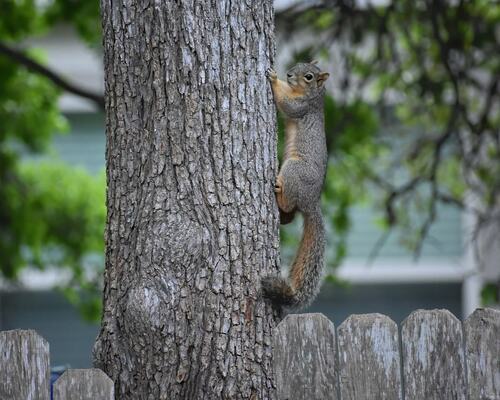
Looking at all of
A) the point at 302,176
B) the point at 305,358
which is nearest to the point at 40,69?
the point at 302,176

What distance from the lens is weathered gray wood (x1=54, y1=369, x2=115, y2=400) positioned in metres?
2.98

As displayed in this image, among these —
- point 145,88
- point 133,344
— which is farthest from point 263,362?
point 145,88

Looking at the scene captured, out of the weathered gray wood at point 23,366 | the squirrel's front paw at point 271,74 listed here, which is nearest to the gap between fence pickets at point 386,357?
the weathered gray wood at point 23,366

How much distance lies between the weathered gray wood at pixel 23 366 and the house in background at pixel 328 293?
26.3ft

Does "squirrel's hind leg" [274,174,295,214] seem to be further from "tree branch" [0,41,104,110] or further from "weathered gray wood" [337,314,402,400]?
"tree branch" [0,41,104,110]

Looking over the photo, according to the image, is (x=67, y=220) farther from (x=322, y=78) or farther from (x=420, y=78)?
(x=322, y=78)

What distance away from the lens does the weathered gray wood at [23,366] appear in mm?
2963

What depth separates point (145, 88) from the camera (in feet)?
10.8

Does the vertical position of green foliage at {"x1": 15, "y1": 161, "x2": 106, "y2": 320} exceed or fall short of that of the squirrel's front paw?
it exceeds it

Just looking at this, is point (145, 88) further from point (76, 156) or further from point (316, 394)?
point (76, 156)

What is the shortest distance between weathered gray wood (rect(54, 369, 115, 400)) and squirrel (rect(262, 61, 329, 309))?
1.93ft

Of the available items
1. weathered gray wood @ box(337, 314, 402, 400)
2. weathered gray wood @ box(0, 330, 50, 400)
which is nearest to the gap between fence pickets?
weathered gray wood @ box(337, 314, 402, 400)

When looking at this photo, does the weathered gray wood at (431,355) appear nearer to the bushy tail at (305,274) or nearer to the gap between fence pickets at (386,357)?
the gap between fence pickets at (386,357)

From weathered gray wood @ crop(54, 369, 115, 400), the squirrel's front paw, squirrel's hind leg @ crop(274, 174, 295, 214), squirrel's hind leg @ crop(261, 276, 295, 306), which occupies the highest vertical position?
the squirrel's front paw
